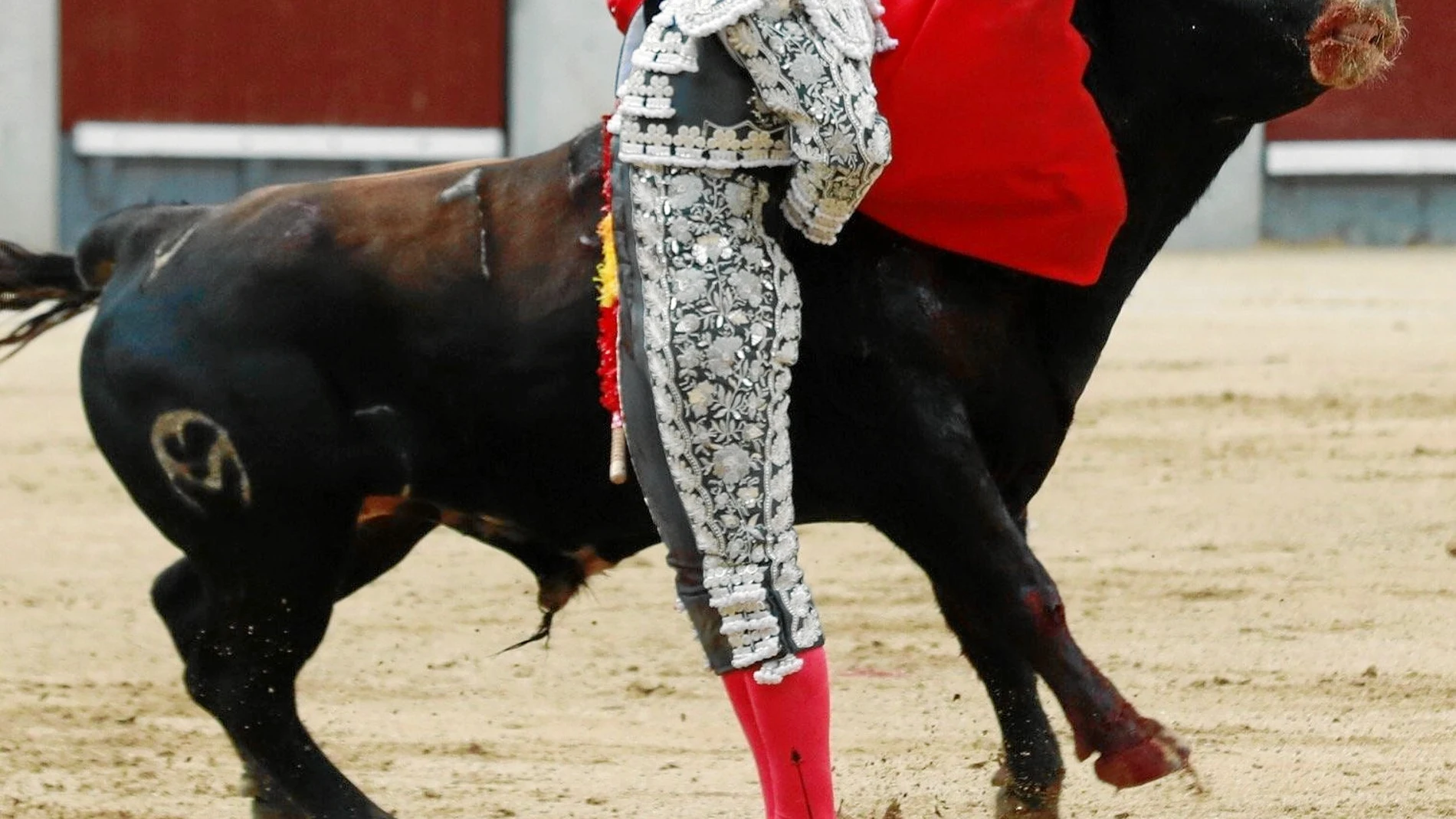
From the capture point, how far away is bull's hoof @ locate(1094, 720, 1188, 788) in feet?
8.47

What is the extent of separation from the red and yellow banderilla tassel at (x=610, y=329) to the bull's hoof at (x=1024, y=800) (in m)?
0.79

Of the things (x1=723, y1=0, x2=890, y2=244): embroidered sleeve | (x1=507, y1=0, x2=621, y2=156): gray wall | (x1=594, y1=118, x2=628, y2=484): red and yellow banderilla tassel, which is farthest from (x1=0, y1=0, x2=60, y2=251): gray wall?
(x1=723, y1=0, x2=890, y2=244): embroidered sleeve

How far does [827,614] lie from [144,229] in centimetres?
194

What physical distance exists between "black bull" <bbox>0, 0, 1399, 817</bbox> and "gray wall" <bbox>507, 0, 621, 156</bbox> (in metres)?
9.40

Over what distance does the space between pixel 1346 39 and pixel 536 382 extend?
3.36 feet

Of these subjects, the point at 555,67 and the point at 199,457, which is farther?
the point at 555,67

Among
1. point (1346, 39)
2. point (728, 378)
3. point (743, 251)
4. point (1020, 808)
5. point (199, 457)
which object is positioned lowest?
point (1020, 808)

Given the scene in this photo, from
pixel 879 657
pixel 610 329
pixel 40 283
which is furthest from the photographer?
pixel 879 657

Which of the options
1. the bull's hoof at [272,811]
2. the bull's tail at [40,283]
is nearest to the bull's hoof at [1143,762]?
the bull's hoof at [272,811]

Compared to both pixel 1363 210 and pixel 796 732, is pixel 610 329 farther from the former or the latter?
pixel 1363 210

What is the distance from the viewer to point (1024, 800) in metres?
3.17

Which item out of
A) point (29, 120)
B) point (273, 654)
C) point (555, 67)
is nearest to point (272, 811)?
point (273, 654)

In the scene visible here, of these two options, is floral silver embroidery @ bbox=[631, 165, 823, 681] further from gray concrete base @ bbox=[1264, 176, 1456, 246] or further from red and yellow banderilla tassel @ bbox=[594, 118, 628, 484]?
gray concrete base @ bbox=[1264, 176, 1456, 246]

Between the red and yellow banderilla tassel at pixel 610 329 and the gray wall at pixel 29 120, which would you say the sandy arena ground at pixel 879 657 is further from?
the gray wall at pixel 29 120
